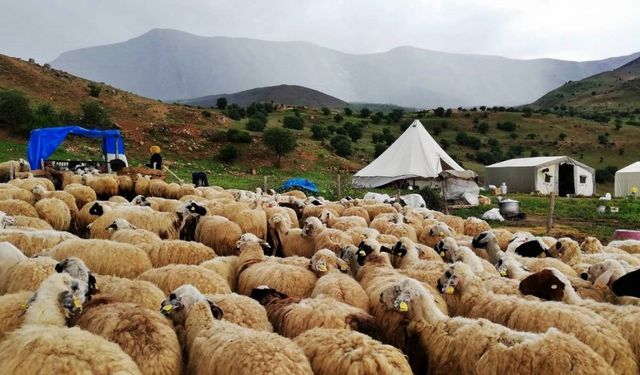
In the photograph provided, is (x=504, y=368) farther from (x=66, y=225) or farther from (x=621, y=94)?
(x=621, y=94)

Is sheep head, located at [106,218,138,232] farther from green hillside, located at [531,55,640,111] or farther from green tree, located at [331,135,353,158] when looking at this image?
green hillside, located at [531,55,640,111]

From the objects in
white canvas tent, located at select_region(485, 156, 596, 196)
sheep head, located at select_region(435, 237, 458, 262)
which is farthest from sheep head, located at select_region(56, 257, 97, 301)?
white canvas tent, located at select_region(485, 156, 596, 196)

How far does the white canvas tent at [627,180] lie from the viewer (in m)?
37.3

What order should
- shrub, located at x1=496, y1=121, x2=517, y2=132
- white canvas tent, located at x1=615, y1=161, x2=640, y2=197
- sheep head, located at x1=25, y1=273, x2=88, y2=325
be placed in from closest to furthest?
sheep head, located at x1=25, y1=273, x2=88, y2=325, white canvas tent, located at x1=615, y1=161, x2=640, y2=197, shrub, located at x1=496, y1=121, x2=517, y2=132

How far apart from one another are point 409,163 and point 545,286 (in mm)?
24457

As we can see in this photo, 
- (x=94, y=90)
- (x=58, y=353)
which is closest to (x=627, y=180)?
(x=58, y=353)

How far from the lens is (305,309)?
17.8 feet

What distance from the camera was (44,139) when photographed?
21234 mm

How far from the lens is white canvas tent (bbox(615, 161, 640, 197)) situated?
1470 inches

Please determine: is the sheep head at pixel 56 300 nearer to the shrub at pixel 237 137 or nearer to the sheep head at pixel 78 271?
the sheep head at pixel 78 271

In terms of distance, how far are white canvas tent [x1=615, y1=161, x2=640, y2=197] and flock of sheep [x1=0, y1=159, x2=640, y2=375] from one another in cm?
3282

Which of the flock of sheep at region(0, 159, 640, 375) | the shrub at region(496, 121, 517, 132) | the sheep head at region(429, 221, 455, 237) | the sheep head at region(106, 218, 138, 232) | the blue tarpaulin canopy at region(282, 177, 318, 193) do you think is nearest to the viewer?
the flock of sheep at region(0, 159, 640, 375)

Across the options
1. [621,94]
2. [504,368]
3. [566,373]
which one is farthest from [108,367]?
[621,94]

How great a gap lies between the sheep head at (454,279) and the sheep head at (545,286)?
0.67m
